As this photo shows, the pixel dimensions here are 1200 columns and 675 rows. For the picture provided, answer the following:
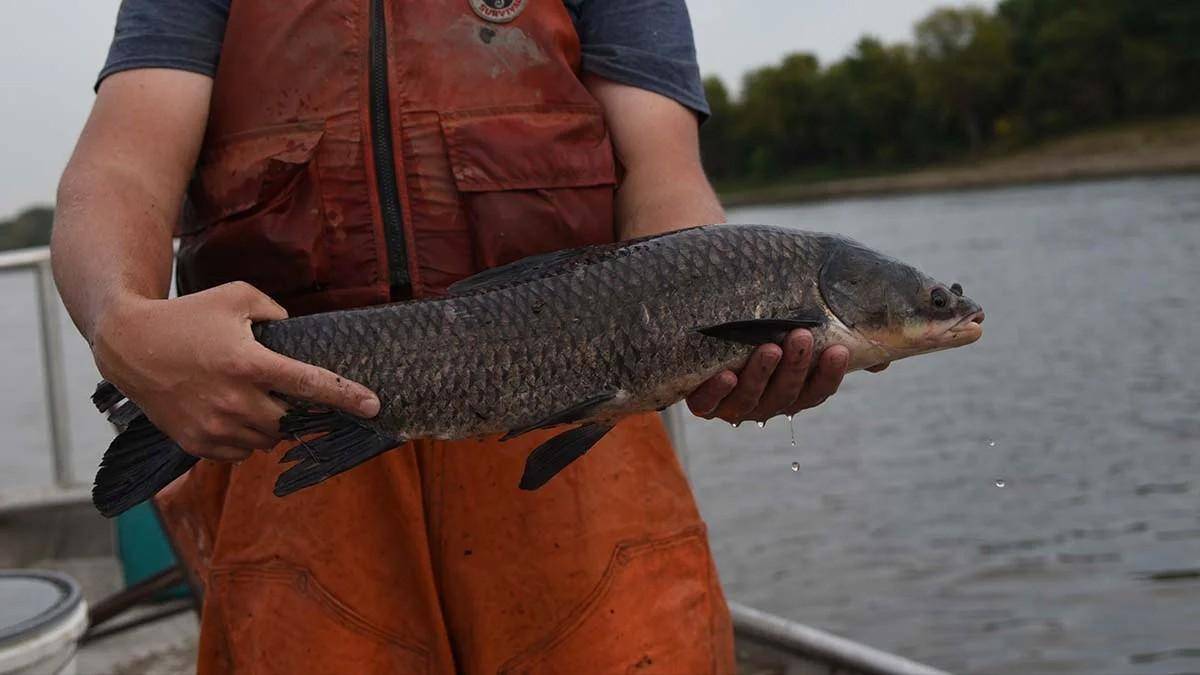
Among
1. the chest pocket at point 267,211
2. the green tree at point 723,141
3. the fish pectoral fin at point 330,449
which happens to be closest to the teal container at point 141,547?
the chest pocket at point 267,211

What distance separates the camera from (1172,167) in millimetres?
64688

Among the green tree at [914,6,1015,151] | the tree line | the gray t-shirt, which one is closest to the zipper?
the gray t-shirt

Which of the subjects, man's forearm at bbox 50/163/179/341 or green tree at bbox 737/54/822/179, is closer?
man's forearm at bbox 50/163/179/341

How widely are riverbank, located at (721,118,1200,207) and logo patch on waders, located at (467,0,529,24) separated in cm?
6466

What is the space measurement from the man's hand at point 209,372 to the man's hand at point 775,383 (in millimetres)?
804

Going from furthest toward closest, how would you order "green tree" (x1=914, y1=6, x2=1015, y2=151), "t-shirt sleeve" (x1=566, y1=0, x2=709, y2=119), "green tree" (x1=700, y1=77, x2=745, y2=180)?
"green tree" (x1=700, y1=77, x2=745, y2=180) < "green tree" (x1=914, y1=6, x2=1015, y2=151) < "t-shirt sleeve" (x1=566, y1=0, x2=709, y2=119)

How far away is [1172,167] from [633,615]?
68.4 meters

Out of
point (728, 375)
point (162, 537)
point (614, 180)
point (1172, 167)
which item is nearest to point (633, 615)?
point (728, 375)

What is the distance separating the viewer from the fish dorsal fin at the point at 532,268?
9.79 ft

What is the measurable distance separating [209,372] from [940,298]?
1.69 meters

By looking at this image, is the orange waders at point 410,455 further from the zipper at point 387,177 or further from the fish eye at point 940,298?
the fish eye at point 940,298

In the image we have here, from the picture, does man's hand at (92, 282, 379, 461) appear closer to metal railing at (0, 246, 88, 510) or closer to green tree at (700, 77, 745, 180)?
metal railing at (0, 246, 88, 510)

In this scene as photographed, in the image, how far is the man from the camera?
3229 millimetres

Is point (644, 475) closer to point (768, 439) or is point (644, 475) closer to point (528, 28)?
point (528, 28)
